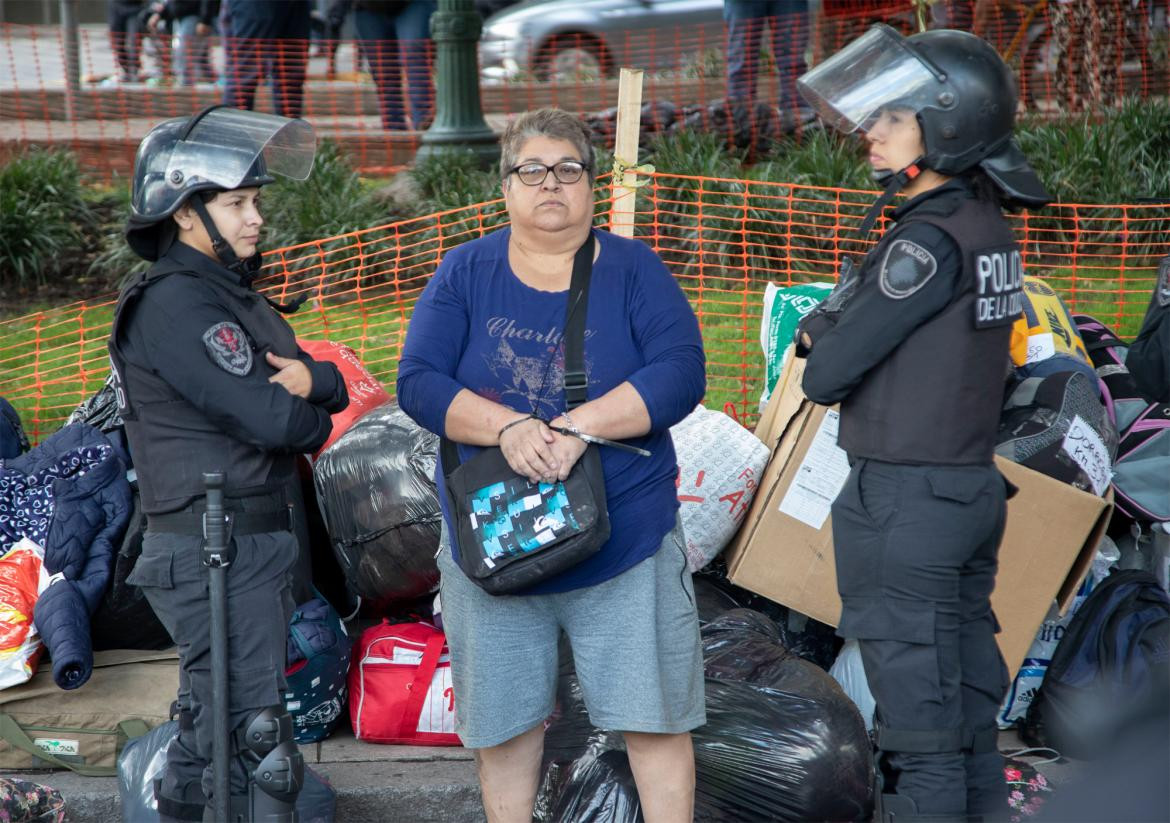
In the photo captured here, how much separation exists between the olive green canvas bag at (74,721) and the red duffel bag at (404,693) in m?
0.57

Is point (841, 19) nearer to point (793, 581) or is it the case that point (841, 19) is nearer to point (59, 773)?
point (793, 581)

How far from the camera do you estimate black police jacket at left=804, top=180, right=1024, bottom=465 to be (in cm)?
304

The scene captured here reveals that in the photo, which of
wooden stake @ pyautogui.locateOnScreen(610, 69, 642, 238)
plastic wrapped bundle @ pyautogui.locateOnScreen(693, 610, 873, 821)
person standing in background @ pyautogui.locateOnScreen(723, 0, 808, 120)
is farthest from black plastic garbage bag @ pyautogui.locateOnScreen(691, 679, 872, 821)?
person standing in background @ pyautogui.locateOnScreen(723, 0, 808, 120)

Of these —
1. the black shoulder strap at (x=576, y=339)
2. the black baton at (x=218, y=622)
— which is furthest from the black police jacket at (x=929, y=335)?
the black baton at (x=218, y=622)

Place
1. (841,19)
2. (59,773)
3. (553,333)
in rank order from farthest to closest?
(841,19)
(59,773)
(553,333)

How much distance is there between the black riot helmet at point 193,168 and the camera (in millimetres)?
3266

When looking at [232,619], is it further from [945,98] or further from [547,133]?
[945,98]

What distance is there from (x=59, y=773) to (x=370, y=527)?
1158 millimetres

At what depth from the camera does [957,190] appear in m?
3.12

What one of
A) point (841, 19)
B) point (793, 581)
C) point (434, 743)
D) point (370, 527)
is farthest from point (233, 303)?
point (841, 19)

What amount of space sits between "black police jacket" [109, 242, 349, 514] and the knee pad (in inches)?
21.6

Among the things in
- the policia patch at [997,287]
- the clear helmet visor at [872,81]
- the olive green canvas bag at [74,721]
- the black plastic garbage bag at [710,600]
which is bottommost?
the olive green canvas bag at [74,721]

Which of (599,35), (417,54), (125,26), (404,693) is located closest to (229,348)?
(404,693)

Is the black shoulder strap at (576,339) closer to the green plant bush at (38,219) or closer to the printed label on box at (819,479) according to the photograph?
the printed label on box at (819,479)
